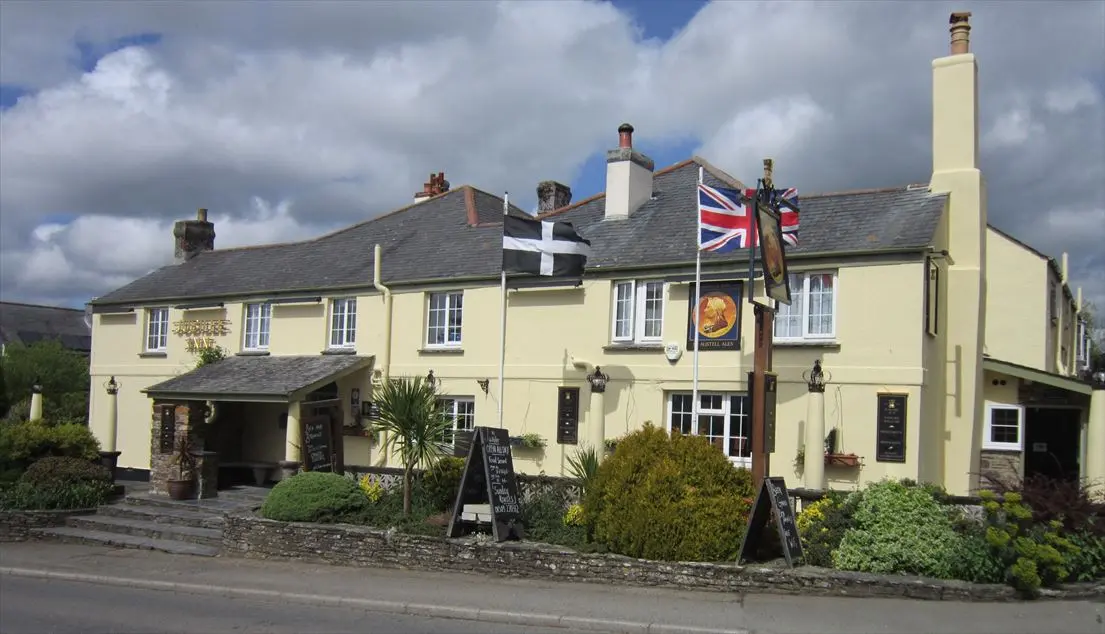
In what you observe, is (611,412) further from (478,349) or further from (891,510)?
(891,510)

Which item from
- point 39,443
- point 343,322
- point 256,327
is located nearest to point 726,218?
point 343,322

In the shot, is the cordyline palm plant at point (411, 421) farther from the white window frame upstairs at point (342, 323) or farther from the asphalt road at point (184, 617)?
the white window frame upstairs at point (342, 323)

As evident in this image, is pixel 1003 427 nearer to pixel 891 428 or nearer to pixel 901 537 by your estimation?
pixel 891 428

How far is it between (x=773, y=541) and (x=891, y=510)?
66.0 inches

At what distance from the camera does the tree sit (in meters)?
32.0

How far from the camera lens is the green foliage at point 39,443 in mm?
20531

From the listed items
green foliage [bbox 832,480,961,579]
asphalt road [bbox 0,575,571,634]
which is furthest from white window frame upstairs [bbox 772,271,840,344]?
asphalt road [bbox 0,575,571,634]

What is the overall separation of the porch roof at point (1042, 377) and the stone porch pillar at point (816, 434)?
482 cm

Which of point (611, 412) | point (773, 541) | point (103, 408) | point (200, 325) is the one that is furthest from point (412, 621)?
point (103, 408)

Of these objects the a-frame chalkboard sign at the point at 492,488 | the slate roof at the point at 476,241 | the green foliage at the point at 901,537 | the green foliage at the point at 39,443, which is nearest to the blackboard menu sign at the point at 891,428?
the slate roof at the point at 476,241

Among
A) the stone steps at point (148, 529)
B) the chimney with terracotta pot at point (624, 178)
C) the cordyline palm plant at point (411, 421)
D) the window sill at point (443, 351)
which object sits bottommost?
the stone steps at point (148, 529)

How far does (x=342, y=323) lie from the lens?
2319 centimetres

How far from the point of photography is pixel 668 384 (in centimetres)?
1856

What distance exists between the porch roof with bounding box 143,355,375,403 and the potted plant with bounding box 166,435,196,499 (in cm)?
146
